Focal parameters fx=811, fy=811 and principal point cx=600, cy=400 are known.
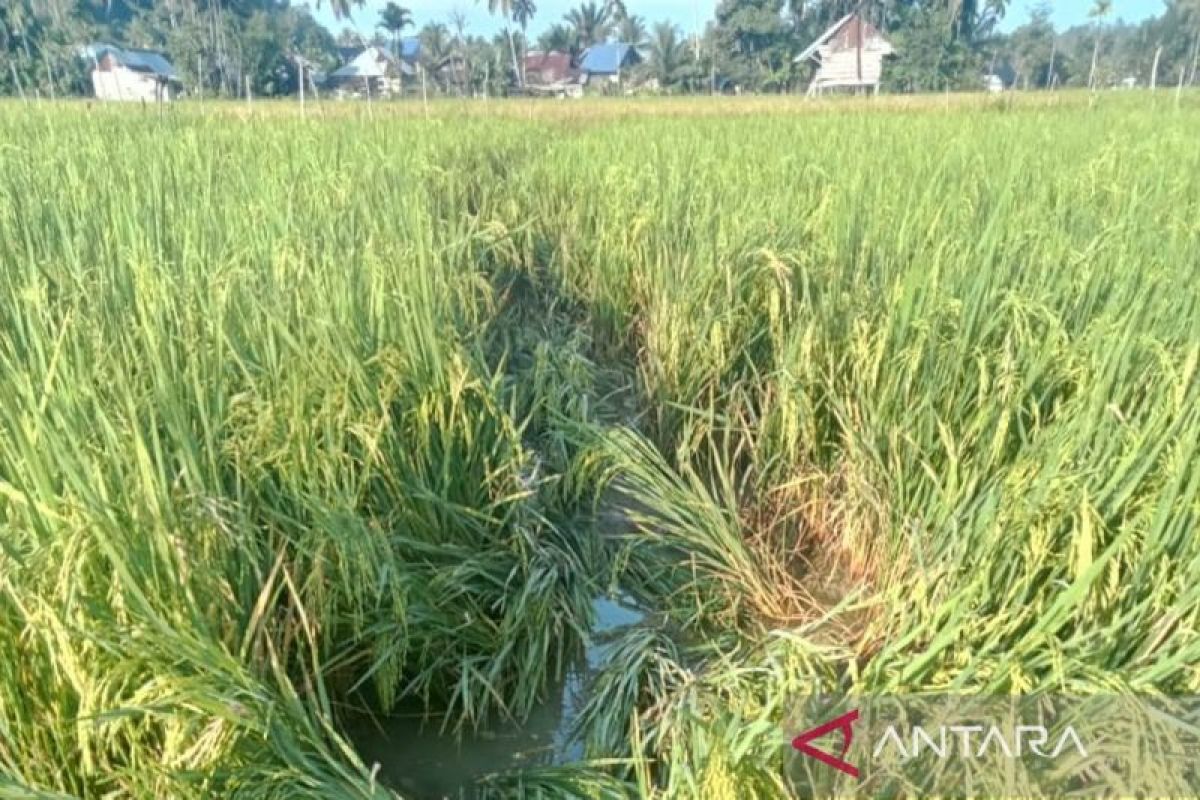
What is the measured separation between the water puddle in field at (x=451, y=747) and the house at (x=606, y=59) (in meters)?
46.9

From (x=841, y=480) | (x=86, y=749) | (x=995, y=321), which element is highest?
(x=995, y=321)

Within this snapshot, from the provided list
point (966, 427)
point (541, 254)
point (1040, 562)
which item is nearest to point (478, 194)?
point (541, 254)

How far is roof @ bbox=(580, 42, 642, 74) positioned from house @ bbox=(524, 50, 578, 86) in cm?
92

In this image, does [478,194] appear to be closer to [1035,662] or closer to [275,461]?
[275,461]

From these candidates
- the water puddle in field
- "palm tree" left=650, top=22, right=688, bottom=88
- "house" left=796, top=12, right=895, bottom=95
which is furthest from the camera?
"palm tree" left=650, top=22, right=688, bottom=88

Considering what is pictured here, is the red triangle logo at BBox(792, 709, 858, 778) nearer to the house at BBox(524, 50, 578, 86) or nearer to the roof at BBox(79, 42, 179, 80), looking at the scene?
the roof at BBox(79, 42, 179, 80)

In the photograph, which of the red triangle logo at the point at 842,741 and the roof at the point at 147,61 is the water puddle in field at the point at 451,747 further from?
the roof at the point at 147,61

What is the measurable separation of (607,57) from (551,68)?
377 cm

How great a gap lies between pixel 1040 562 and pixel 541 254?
3359 millimetres

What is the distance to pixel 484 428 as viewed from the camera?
2086 millimetres

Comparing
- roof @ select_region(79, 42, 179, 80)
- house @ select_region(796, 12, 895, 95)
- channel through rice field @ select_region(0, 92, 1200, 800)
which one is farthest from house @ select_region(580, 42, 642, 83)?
channel through rice field @ select_region(0, 92, 1200, 800)

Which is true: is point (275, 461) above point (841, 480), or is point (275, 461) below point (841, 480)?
above

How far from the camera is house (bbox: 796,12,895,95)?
91.5 ft

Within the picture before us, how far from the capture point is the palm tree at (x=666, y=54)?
3684 centimetres
